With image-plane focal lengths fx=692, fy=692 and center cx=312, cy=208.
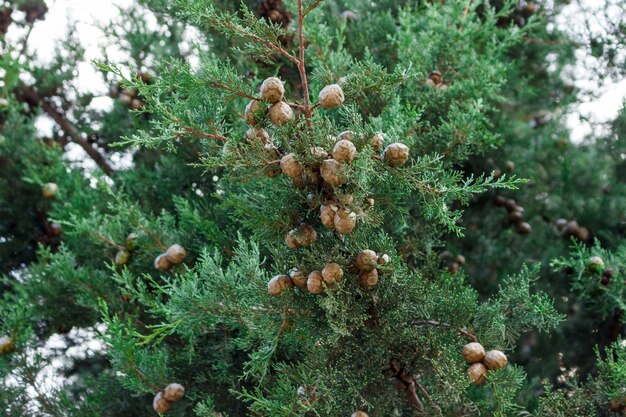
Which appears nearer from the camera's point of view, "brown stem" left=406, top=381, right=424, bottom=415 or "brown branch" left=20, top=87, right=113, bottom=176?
"brown stem" left=406, top=381, right=424, bottom=415

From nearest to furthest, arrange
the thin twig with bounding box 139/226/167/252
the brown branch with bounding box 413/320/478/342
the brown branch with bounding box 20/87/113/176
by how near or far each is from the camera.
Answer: the brown branch with bounding box 413/320/478/342 < the thin twig with bounding box 139/226/167/252 < the brown branch with bounding box 20/87/113/176

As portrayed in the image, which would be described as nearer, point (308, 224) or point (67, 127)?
point (308, 224)

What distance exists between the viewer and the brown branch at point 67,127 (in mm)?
4086

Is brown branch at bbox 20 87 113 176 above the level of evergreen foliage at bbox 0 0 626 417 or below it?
above

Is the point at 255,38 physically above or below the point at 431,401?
above

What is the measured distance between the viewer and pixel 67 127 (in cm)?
419

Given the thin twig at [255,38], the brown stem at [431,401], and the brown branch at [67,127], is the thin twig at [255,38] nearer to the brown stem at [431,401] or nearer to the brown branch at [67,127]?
the brown stem at [431,401]

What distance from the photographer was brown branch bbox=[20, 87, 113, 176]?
4086mm

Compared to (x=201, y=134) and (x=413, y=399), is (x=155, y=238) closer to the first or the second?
(x=201, y=134)

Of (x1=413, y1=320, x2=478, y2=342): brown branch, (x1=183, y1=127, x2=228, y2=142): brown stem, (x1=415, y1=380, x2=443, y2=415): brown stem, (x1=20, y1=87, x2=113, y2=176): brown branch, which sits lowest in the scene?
(x1=415, y1=380, x2=443, y2=415): brown stem

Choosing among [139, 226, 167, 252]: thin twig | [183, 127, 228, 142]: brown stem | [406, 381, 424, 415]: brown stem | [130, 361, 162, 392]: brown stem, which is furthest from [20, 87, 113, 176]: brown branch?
[406, 381, 424, 415]: brown stem

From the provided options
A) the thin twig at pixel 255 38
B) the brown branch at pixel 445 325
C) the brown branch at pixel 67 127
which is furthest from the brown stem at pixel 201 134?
the brown branch at pixel 67 127

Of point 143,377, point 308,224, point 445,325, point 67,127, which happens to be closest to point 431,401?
point 445,325

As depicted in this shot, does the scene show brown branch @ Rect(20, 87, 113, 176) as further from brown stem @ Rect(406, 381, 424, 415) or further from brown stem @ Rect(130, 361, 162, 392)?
brown stem @ Rect(406, 381, 424, 415)
